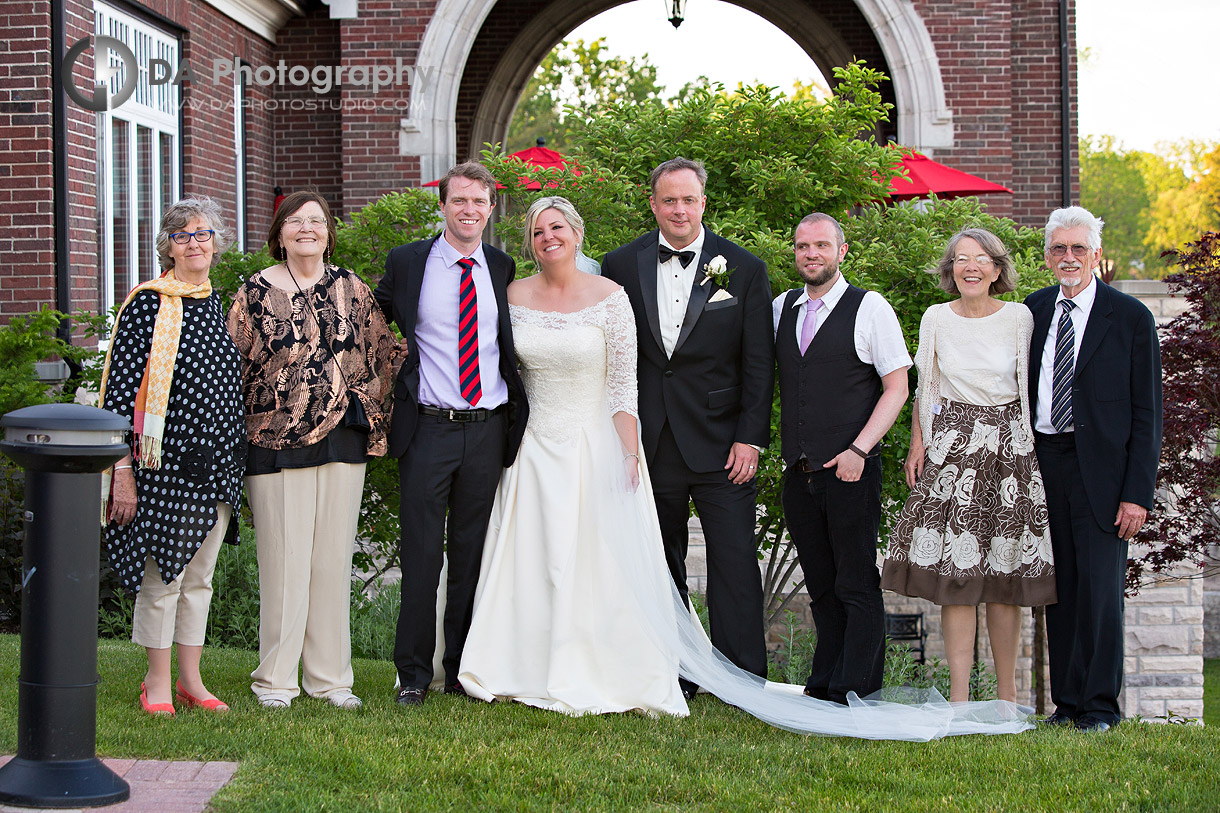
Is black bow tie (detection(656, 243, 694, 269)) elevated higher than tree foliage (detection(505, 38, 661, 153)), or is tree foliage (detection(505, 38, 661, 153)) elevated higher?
tree foliage (detection(505, 38, 661, 153))

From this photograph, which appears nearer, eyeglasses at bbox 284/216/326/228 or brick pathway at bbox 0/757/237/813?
brick pathway at bbox 0/757/237/813

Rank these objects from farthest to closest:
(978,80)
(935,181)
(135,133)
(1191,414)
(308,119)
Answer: (308,119)
(978,80)
(935,181)
(135,133)
(1191,414)

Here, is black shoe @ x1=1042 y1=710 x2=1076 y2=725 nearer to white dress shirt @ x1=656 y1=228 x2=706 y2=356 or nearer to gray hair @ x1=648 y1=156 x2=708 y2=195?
white dress shirt @ x1=656 y1=228 x2=706 y2=356

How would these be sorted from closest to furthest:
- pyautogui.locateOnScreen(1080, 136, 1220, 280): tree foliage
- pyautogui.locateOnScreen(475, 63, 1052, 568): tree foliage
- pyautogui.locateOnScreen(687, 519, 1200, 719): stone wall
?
pyautogui.locateOnScreen(475, 63, 1052, 568): tree foliage → pyautogui.locateOnScreen(687, 519, 1200, 719): stone wall → pyautogui.locateOnScreen(1080, 136, 1220, 280): tree foliage

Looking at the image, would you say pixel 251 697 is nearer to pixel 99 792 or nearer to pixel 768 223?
pixel 99 792

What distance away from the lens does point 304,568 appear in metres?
4.67

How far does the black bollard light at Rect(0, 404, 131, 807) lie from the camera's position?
11.0 ft

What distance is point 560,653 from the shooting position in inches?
190

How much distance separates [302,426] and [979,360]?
2.71 m

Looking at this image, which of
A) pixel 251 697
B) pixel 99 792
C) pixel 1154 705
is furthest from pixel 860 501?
pixel 1154 705

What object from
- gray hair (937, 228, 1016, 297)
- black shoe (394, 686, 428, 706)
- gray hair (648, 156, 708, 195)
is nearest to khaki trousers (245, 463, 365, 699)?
black shoe (394, 686, 428, 706)

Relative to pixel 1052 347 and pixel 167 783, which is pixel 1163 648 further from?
pixel 167 783

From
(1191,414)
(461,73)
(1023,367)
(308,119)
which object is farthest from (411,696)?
(308,119)

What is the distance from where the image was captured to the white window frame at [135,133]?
10062 mm
